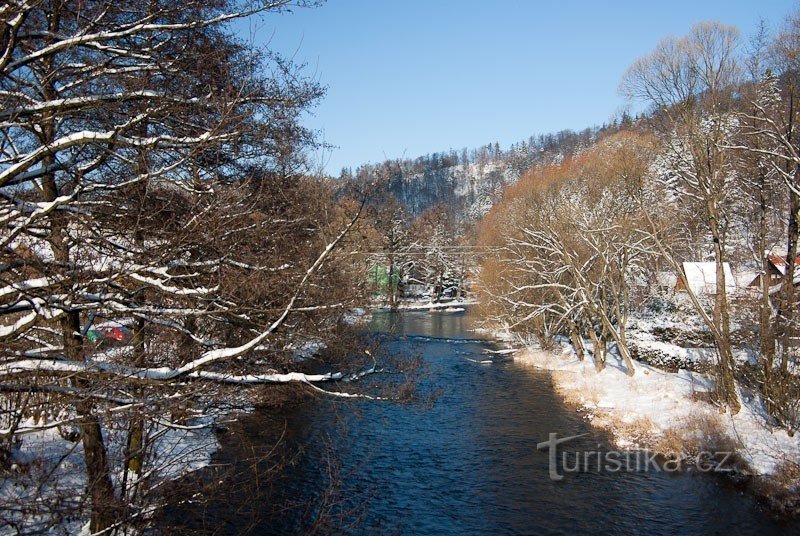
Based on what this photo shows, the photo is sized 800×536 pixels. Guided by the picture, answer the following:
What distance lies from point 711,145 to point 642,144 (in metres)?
4.90

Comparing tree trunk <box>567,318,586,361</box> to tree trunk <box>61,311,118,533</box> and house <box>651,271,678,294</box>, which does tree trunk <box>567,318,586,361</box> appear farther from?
tree trunk <box>61,311,118,533</box>

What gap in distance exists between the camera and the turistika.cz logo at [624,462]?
456 inches

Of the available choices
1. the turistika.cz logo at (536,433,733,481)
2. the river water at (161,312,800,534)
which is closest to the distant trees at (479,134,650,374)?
the river water at (161,312,800,534)

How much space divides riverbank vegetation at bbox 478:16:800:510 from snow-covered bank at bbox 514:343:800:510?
0.56 feet

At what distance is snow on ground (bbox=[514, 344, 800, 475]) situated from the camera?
11.3 metres

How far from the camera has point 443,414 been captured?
1602 centimetres

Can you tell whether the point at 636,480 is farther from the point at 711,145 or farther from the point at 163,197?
the point at 163,197

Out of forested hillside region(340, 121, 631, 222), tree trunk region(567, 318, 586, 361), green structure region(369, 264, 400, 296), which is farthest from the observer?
forested hillside region(340, 121, 631, 222)

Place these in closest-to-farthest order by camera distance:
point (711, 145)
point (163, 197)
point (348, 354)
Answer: point (163, 197), point (348, 354), point (711, 145)

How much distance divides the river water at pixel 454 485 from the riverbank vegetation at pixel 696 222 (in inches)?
90.0

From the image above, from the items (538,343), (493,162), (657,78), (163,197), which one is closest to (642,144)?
(657,78)

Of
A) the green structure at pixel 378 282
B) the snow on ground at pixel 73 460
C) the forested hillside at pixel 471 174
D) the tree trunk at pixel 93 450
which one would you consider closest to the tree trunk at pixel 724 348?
the green structure at pixel 378 282

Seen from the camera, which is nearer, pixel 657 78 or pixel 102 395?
pixel 102 395

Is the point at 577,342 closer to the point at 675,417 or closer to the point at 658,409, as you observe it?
the point at 658,409
